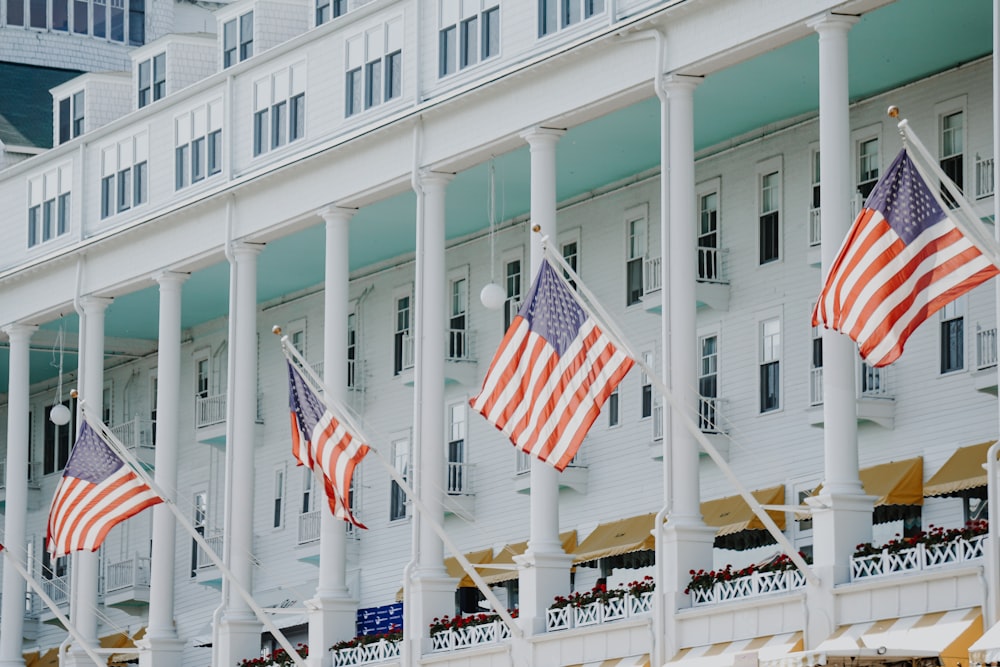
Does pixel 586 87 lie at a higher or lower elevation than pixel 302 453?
higher

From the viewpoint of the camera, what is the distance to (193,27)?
8738cm

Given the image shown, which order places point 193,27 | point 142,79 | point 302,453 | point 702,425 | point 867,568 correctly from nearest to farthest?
1. point 867,568
2. point 302,453
3. point 702,425
4. point 142,79
5. point 193,27

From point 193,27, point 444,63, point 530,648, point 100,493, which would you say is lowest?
point 530,648

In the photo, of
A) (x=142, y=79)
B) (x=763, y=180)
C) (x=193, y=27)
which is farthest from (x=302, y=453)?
(x=193, y=27)

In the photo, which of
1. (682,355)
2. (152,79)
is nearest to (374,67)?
(152,79)

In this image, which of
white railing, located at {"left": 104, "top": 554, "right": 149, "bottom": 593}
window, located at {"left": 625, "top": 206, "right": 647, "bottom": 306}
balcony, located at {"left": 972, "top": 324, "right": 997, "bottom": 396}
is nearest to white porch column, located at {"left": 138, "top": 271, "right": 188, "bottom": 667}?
white railing, located at {"left": 104, "top": 554, "right": 149, "bottom": 593}

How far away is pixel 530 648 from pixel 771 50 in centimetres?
1126

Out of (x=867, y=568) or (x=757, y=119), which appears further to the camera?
(x=757, y=119)

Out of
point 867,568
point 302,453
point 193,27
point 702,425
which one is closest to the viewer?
point 867,568

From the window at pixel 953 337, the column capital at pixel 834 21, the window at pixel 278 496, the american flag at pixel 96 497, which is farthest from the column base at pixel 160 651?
the column capital at pixel 834 21

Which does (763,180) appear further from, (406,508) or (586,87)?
(406,508)

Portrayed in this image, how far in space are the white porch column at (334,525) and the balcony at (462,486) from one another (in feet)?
18.1

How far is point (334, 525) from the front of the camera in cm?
4831

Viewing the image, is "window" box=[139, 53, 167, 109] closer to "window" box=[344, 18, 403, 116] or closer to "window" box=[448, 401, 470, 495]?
"window" box=[344, 18, 403, 116]
